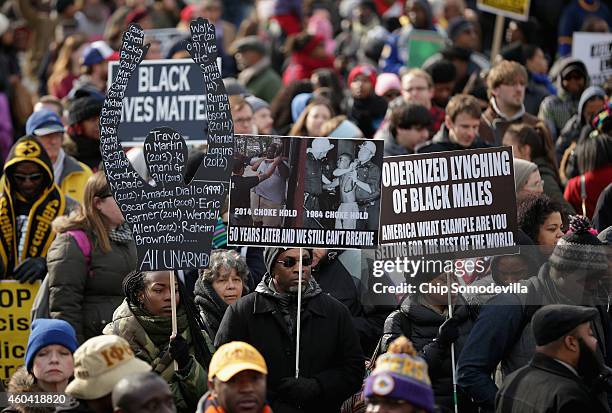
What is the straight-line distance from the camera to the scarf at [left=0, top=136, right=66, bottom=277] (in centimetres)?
1043

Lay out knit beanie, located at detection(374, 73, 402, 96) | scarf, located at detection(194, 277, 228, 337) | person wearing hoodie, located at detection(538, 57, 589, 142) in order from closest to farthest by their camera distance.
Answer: scarf, located at detection(194, 277, 228, 337) → person wearing hoodie, located at detection(538, 57, 589, 142) → knit beanie, located at detection(374, 73, 402, 96)

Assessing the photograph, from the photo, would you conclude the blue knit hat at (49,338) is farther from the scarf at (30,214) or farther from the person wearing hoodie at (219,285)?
the scarf at (30,214)

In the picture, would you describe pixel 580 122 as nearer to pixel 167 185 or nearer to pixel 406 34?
pixel 406 34

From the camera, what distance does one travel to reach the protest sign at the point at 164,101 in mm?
11805

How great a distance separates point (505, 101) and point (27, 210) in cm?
444

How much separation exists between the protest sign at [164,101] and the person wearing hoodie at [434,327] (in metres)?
3.42

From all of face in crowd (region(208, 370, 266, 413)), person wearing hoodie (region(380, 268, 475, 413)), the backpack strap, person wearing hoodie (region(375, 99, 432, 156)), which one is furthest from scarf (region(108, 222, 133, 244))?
person wearing hoodie (region(375, 99, 432, 156))

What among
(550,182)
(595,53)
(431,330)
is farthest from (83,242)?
(595,53)

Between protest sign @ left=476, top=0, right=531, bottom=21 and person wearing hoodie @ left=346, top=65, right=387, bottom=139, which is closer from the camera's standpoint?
person wearing hoodie @ left=346, top=65, right=387, bottom=139

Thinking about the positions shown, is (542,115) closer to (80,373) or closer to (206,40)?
(206,40)

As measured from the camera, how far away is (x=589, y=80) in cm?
1484

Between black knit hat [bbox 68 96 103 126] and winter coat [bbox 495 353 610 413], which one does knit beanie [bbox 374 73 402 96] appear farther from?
winter coat [bbox 495 353 610 413]

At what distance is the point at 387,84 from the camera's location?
15148 mm

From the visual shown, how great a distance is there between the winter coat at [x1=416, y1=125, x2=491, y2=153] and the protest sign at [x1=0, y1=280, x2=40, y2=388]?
3.31 metres
